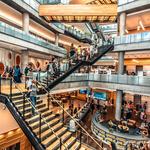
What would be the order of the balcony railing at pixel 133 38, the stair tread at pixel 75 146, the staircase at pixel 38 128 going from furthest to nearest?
the balcony railing at pixel 133 38 < the stair tread at pixel 75 146 < the staircase at pixel 38 128

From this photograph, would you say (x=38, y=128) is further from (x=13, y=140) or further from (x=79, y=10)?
(x=79, y=10)

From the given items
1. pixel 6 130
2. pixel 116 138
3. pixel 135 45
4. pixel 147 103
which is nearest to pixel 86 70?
pixel 135 45

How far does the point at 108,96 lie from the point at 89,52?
504 inches

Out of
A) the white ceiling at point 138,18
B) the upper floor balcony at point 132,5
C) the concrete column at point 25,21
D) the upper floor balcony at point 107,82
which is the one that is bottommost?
the upper floor balcony at point 107,82

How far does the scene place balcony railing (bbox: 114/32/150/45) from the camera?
1567cm

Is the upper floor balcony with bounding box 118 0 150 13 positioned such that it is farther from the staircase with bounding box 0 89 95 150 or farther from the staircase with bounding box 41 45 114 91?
the staircase with bounding box 0 89 95 150

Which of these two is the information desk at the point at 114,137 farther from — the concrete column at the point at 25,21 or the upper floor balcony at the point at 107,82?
the concrete column at the point at 25,21

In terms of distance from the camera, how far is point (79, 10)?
18797mm

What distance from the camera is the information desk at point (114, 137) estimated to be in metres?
13.8

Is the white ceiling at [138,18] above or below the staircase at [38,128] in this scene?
above

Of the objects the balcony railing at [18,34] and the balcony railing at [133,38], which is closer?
the balcony railing at [18,34]

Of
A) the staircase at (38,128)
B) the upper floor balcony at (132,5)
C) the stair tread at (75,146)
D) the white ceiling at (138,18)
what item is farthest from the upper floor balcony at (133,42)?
the stair tread at (75,146)

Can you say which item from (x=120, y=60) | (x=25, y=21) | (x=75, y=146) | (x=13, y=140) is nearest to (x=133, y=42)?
(x=120, y=60)

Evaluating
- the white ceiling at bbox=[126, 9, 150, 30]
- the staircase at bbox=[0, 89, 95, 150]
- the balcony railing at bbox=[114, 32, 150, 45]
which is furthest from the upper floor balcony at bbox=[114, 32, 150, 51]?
the staircase at bbox=[0, 89, 95, 150]
